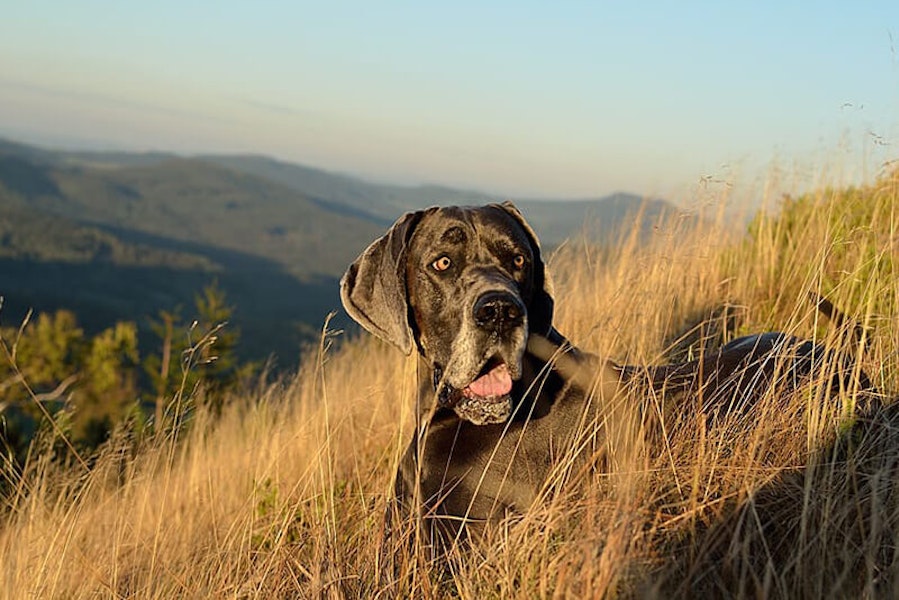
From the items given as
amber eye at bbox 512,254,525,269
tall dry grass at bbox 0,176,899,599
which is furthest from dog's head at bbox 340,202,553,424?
tall dry grass at bbox 0,176,899,599

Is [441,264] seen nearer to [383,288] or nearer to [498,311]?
[383,288]

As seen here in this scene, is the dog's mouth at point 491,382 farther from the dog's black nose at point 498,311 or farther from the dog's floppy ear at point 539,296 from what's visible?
the dog's floppy ear at point 539,296

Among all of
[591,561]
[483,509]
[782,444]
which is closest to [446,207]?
[483,509]

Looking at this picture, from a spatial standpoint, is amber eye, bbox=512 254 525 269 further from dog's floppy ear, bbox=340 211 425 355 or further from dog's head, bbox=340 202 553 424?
dog's floppy ear, bbox=340 211 425 355

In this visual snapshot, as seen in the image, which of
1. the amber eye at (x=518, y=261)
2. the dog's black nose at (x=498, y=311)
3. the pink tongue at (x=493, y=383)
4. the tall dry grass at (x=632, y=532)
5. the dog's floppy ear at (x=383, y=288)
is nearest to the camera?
the tall dry grass at (x=632, y=532)

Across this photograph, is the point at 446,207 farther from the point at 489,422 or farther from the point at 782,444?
Result: the point at 782,444

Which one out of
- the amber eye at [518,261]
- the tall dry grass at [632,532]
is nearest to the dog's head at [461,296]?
the amber eye at [518,261]

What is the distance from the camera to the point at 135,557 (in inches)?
145

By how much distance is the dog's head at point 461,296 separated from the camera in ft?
10.7

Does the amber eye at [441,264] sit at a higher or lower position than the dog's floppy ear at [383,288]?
higher

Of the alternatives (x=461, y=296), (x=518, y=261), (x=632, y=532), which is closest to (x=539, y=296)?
(x=518, y=261)

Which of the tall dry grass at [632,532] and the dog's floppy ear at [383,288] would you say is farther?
the dog's floppy ear at [383,288]

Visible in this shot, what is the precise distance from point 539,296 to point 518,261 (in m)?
0.21

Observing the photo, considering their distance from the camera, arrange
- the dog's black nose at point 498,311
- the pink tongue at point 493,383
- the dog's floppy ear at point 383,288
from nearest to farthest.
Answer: the dog's black nose at point 498,311
the pink tongue at point 493,383
the dog's floppy ear at point 383,288
